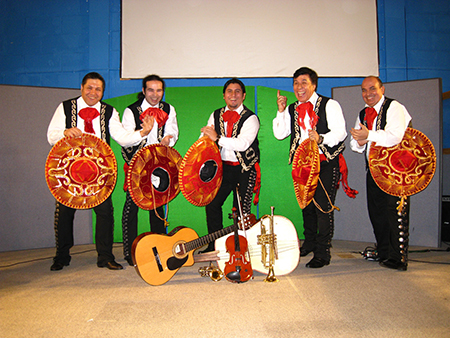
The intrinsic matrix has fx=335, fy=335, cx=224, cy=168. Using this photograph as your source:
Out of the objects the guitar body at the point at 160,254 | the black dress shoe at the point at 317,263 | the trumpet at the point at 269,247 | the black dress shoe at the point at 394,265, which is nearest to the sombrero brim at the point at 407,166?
the black dress shoe at the point at 394,265

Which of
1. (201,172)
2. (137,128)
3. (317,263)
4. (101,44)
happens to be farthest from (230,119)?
(101,44)

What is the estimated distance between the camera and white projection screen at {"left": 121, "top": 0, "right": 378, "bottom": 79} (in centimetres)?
437

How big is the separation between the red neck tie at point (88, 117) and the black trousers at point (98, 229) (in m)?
0.63

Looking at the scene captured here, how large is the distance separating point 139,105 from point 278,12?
249 centimetres

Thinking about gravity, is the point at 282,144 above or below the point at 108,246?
above

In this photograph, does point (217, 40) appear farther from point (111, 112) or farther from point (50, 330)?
point (50, 330)

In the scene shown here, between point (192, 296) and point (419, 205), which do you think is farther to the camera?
point (419, 205)

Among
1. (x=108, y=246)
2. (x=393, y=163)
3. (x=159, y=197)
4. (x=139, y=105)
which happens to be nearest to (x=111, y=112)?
(x=139, y=105)

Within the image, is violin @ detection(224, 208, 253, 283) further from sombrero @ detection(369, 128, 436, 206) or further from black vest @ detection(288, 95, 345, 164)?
sombrero @ detection(369, 128, 436, 206)

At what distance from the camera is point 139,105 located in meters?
3.12

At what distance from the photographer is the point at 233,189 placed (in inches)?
122

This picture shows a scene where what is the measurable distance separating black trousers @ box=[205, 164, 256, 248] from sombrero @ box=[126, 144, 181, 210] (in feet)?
1.32

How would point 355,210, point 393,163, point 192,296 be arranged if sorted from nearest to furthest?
point 192,296 → point 393,163 → point 355,210

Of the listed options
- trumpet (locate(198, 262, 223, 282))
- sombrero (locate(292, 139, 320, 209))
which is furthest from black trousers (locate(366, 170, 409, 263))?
trumpet (locate(198, 262, 223, 282))
